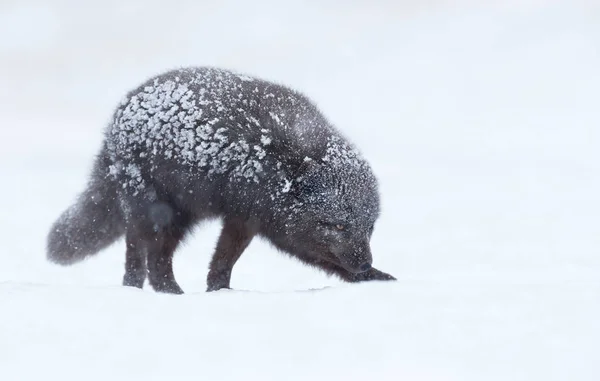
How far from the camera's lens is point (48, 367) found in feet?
11.2

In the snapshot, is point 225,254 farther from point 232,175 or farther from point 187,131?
point 187,131

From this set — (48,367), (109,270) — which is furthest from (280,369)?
(109,270)

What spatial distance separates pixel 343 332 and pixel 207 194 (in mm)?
3412

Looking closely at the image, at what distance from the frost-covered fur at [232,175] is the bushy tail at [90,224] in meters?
0.12

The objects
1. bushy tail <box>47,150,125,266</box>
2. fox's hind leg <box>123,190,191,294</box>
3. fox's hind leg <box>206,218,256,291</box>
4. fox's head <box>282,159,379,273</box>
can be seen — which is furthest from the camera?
bushy tail <box>47,150,125,266</box>

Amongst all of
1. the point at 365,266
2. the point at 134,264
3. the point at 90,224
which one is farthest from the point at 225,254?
the point at 90,224

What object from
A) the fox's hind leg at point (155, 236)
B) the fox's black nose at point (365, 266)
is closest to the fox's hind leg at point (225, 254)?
the fox's hind leg at point (155, 236)

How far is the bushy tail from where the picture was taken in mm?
7738

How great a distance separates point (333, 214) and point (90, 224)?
2.99 meters

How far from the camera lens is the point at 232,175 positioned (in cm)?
678

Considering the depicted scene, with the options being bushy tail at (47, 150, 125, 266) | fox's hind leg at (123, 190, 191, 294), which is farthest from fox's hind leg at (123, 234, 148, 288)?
bushy tail at (47, 150, 125, 266)

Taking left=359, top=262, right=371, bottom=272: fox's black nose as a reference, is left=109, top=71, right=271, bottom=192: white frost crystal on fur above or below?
above

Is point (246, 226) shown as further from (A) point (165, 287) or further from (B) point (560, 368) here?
(B) point (560, 368)

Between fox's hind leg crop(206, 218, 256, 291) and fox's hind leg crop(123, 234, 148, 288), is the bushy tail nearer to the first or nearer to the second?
fox's hind leg crop(123, 234, 148, 288)
